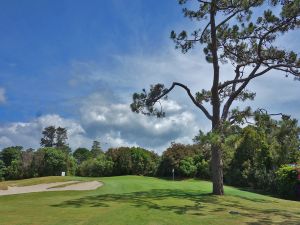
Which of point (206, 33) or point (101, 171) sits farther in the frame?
point (101, 171)

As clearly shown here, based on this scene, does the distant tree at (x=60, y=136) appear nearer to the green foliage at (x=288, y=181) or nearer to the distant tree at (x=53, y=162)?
the distant tree at (x=53, y=162)

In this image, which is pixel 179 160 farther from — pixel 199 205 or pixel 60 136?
pixel 60 136

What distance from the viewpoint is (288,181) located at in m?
30.1

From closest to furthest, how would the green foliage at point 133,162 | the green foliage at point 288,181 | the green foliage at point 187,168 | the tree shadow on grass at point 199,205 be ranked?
the tree shadow on grass at point 199,205 → the green foliage at point 288,181 → the green foliage at point 187,168 → the green foliage at point 133,162

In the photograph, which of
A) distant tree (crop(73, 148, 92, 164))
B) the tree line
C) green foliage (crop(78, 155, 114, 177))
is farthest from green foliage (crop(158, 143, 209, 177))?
distant tree (crop(73, 148, 92, 164))

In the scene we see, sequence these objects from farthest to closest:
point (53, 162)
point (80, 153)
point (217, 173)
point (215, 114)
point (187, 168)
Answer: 1. point (80, 153)
2. point (53, 162)
3. point (187, 168)
4. point (215, 114)
5. point (217, 173)

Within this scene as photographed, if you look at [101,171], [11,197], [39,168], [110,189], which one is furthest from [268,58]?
[39,168]

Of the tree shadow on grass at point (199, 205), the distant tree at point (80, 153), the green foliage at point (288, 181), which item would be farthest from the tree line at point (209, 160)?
the distant tree at point (80, 153)

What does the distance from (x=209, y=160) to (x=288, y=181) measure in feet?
63.5

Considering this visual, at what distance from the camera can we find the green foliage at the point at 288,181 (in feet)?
96.9

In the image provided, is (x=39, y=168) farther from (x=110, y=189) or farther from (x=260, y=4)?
(x=260, y=4)

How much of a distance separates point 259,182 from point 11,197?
22.0 metres

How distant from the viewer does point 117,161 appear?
58.4m

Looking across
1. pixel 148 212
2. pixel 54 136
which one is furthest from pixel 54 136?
pixel 148 212
